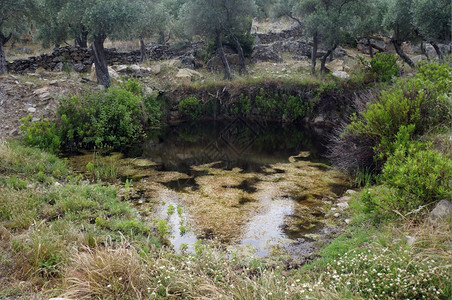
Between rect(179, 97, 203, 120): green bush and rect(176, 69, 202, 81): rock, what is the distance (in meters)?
1.67

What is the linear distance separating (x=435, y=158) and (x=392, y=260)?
255cm

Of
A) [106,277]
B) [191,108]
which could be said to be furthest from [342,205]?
[191,108]

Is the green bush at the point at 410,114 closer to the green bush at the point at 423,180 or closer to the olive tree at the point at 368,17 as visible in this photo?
the green bush at the point at 423,180

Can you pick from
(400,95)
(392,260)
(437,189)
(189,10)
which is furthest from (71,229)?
(189,10)

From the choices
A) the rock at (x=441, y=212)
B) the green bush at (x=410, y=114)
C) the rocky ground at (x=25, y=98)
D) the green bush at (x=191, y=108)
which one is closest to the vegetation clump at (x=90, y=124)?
the rocky ground at (x=25, y=98)

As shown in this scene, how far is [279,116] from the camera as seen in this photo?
2141 cm

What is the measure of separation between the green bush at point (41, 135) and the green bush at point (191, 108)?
8.91 meters

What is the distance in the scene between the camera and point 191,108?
21.5 m

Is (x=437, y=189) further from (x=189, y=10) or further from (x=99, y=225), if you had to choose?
(x=189, y=10)

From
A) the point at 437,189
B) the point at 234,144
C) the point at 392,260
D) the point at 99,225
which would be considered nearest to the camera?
the point at 392,260

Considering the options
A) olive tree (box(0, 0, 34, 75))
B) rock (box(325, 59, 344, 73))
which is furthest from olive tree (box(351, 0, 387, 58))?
olive tree (box(0, 0, 34, 75))

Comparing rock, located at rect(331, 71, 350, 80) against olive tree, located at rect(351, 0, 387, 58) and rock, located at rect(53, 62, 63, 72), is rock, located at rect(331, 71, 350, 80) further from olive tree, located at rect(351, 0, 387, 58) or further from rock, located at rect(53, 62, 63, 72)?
rock, located at rect(53, 62, 63, 72)

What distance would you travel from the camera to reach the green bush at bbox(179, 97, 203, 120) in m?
21.1

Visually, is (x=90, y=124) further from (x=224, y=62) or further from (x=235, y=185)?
(x=224, y=62)
